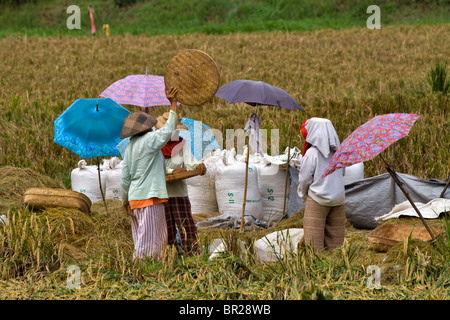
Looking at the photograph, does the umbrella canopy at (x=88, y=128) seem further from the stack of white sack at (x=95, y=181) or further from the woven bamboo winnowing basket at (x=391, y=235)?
the woven bamboo winnowing basket at (x=391, y=235)

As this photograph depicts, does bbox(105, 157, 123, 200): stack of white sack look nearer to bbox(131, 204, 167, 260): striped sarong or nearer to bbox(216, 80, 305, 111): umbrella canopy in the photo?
bbox(216, 80, 305, 111): umbrella canopy

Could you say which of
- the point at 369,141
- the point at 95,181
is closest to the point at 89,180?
the point at 95,181

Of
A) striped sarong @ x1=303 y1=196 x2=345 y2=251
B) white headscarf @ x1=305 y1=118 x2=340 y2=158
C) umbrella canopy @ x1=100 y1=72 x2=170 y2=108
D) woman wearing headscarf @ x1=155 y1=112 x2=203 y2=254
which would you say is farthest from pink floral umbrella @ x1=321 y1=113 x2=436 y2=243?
umbrella canopy @ x1=100 y1=72 x2=170 y2=108

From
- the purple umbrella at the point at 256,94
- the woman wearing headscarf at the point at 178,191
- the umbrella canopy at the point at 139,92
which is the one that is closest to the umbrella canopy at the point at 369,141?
the woman wearing headscarf at the point at 178,191

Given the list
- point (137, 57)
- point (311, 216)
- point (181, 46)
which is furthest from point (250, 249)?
point (181, 46)

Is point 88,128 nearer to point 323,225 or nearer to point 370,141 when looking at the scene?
point 323,225

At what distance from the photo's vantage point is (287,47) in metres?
19.7

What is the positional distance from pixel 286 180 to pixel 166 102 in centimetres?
153

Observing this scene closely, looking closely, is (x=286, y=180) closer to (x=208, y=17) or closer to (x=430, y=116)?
(x=430, y=116)

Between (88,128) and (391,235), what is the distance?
3.08 metres

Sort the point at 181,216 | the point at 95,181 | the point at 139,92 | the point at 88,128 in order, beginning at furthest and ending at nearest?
1. the point at 95,181
2. the point at 139,92
3. the point at 88,128
4. the point at 181,216

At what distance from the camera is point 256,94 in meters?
5.97

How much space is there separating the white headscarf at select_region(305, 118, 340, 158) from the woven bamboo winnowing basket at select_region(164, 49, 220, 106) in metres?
0.87

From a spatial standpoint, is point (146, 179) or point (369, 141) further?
point (146, 179)
